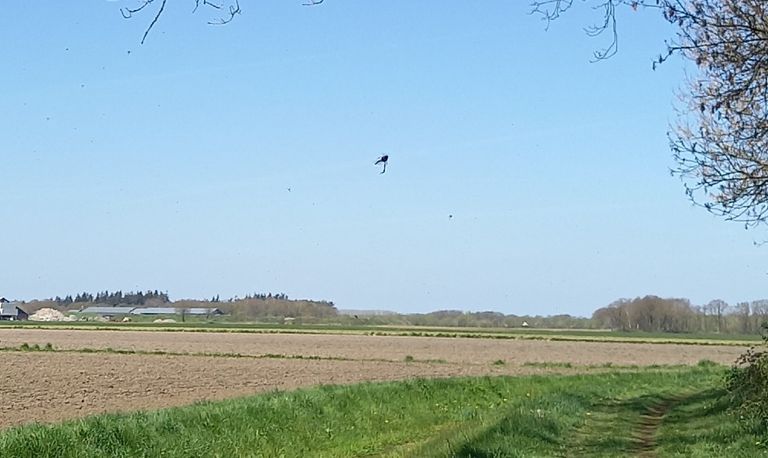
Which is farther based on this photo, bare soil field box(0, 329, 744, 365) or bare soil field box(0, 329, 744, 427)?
bare soil field box(0, 329, 744, 365)

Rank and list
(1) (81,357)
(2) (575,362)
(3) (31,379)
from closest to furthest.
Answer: (3) (31,379) → (1) (81,357) → (2) (575,362)

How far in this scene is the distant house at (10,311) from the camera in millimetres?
189125

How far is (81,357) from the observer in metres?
61.9

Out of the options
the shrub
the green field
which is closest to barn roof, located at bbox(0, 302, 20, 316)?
the green field

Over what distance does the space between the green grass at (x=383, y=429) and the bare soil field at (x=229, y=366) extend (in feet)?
29.2

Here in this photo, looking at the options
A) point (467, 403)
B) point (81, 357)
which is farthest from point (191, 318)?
point (467, 403)

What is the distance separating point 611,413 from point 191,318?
17358 centimetres

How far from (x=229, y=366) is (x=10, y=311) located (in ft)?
492

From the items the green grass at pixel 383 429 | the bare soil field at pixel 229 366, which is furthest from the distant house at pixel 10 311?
the green grass at pixel 383 429

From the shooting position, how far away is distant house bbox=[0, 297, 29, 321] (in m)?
189

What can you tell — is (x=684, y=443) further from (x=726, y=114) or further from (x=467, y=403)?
(x=467, y=403)

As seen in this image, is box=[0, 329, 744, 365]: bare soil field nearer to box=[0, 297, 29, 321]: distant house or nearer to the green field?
the green field

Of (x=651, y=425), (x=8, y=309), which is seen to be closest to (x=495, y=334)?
(x=651, y=425)

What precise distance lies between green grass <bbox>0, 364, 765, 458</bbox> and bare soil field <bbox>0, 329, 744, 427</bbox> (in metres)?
8.89
